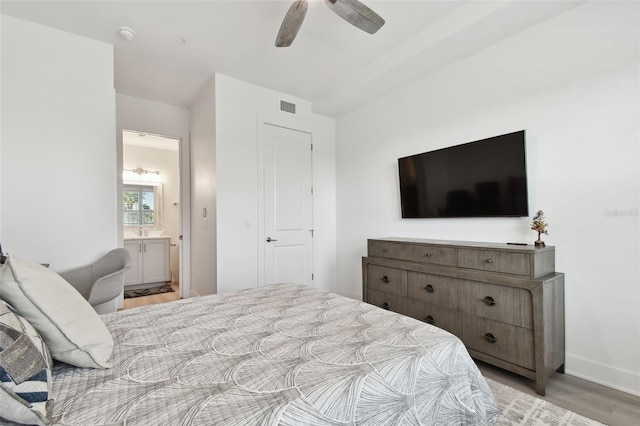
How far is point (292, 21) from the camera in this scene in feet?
6.92

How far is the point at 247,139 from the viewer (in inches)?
145

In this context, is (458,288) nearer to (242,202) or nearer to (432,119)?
(432,119)

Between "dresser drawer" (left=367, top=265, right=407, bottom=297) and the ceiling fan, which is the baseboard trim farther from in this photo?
the ceiling fan

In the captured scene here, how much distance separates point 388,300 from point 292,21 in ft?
8.42

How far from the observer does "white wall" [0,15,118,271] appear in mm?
2443

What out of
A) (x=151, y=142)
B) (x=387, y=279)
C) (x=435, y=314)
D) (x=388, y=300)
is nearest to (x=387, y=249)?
(x=387, y=279)

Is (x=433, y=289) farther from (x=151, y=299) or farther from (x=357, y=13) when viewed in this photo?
(x=151, y=299)

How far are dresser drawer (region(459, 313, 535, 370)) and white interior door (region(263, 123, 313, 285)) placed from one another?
2249mm

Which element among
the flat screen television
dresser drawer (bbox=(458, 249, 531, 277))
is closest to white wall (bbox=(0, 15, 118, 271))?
the flat screen television

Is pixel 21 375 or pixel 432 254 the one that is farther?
pixel 432 254

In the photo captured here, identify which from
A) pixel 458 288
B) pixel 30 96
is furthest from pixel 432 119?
pixel 30 96

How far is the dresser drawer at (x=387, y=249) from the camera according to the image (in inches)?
115

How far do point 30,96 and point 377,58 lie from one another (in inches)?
126

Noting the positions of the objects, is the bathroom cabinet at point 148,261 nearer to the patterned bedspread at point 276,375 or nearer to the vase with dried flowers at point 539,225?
the patterned bedspread at point 276,375
